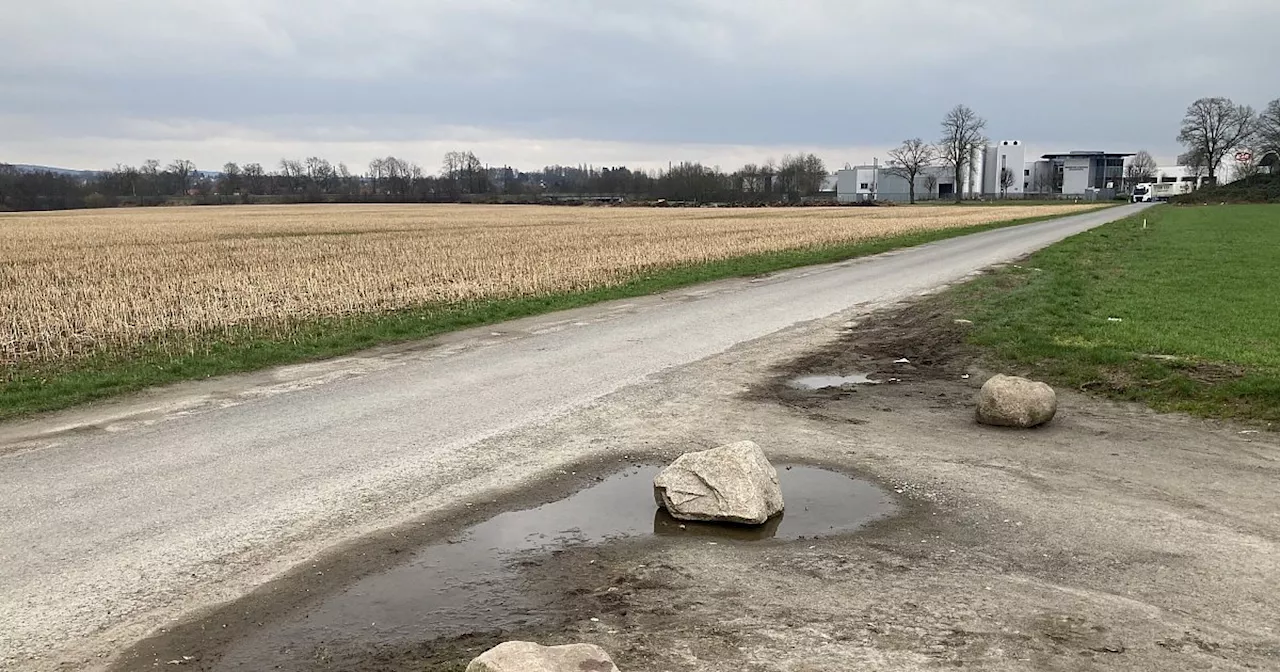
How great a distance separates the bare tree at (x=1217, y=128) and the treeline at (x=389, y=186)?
52276mm

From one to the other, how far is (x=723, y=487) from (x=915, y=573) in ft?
4.60

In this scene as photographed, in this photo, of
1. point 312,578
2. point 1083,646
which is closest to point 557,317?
point 312,578

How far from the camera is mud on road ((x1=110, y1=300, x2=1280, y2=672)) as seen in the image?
429 centimetres

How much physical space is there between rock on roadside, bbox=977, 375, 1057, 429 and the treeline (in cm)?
11854

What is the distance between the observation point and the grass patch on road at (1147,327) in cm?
948

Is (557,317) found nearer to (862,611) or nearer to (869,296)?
(869,296)

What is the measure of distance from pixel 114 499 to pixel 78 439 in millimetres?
2166

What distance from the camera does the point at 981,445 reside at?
26.1 ft

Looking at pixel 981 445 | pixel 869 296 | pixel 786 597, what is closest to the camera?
pixel 786 597

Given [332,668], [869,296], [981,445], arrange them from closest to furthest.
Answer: [332,668] < [981,445] < [869,296]

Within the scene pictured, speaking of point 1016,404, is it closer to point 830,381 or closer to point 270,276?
point 830,381

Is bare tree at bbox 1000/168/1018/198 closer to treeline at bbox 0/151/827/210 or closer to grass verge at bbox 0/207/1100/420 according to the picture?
treeline at bbox 0/151/827/210

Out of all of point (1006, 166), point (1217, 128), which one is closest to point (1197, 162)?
point (1217, 128)

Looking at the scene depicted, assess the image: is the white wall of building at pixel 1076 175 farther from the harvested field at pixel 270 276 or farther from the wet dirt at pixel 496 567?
the wet dirt at pixel 496 567
